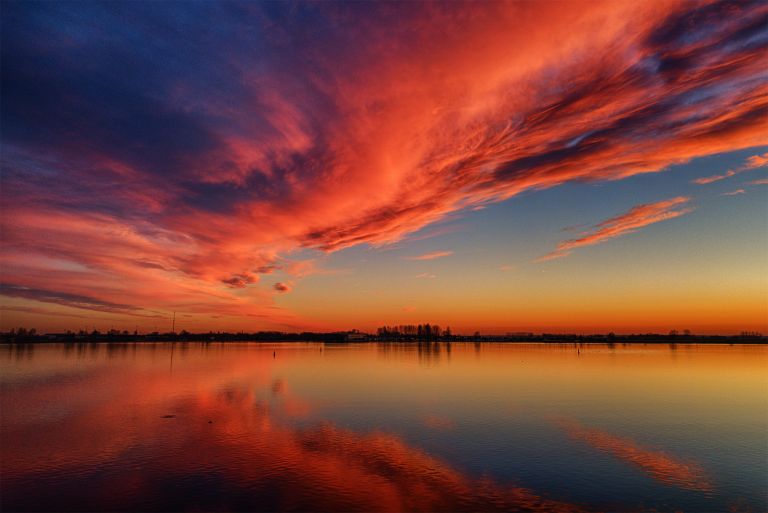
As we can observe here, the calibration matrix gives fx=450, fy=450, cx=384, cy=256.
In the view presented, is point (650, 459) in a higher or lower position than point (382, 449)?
lower

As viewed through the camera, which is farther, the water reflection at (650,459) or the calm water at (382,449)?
the water reflection at (650,459)

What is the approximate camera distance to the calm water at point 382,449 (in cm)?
2606

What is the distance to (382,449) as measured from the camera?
36281 millimetres

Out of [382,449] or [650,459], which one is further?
[382,449]

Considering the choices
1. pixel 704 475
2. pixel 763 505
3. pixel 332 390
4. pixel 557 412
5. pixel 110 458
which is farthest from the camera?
pixel 332 390

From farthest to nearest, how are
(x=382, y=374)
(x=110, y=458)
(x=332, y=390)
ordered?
(x=382, y=374) → (x=332, y=390) → (x=110, y=458)

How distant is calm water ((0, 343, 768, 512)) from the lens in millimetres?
26062

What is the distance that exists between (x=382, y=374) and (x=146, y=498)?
7444 centimetres

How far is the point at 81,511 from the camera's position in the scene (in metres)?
24.0

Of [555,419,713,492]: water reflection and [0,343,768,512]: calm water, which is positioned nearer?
[0,343,768,512]: calm water

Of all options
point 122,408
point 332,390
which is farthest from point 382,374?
point 122,408

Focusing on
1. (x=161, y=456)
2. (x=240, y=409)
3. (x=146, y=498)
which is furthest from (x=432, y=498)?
(x=240, y=409)

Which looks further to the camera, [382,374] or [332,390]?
[382,374]

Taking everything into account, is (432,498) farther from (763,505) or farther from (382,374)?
(382,374)
